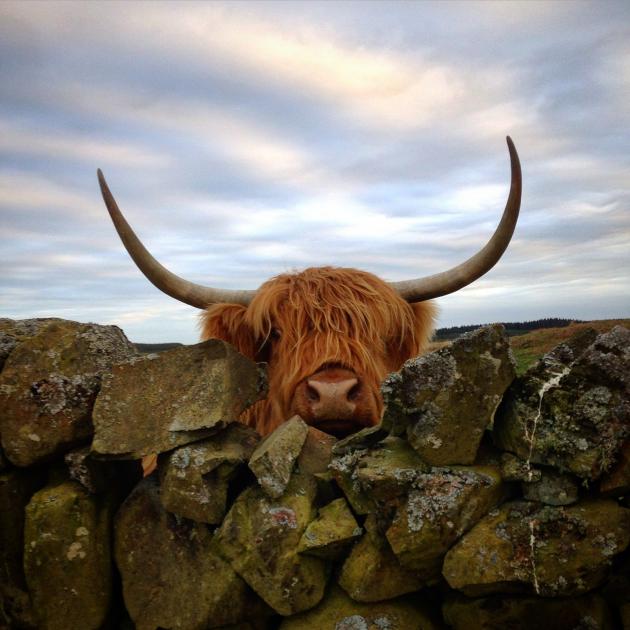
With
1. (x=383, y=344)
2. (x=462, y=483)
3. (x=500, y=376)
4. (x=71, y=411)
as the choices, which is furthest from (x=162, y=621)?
(x=383, y=344)

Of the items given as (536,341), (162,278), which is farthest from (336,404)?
(536,341)

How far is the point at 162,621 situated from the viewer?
211 cm

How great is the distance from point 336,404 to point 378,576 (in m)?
1.13

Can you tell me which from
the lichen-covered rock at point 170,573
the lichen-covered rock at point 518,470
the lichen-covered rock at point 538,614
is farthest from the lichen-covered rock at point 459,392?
the lichen-covered rock at point 170,573

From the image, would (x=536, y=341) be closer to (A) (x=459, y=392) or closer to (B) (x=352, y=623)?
(A) (x=459, y=392)

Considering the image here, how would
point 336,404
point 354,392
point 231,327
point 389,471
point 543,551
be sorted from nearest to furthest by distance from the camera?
point 543,551 < point 389,471 < point 336,404 < point 354,392 < point 231,327

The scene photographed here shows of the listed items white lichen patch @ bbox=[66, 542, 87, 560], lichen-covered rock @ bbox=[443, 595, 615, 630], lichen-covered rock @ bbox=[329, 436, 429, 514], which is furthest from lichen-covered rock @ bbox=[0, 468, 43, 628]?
lichen-covered rock @ bbox=[443, 595, 615, 630]

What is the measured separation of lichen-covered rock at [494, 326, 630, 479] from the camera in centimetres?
180

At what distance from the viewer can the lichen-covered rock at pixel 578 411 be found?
5.90 ft

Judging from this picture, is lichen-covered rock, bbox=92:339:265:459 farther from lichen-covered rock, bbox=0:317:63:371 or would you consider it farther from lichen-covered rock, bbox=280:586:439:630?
lichen-covered rock, bbox=280:586:439:630

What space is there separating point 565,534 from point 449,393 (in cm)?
56

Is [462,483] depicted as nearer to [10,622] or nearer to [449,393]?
[449,393]

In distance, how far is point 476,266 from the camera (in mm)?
4203

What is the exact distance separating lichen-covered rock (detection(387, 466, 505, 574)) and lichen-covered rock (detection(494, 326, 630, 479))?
189mm
